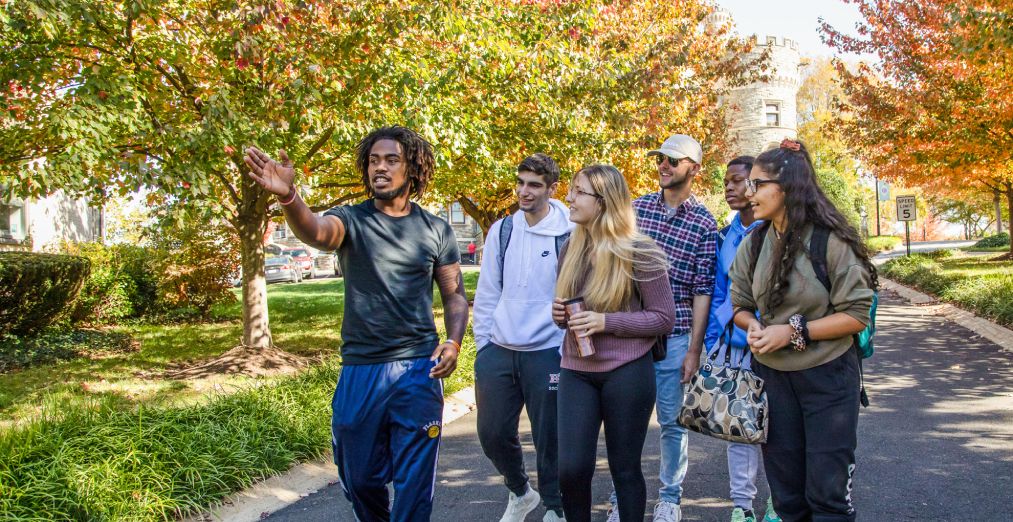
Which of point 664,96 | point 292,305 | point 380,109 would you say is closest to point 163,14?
point 380,109

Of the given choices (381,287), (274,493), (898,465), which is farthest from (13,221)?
(898,465)

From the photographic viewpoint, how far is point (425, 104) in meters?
8.32

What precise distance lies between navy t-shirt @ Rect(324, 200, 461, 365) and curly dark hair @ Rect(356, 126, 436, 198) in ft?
0.69

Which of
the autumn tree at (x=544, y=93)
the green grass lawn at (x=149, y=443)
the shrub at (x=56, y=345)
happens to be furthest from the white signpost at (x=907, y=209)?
the shrub at (x=56, y=345)

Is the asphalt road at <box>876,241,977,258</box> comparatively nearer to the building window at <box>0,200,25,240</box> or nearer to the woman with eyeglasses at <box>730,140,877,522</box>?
the building window at <box>0,200,25,240</box>

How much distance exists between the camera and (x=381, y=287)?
131 inches

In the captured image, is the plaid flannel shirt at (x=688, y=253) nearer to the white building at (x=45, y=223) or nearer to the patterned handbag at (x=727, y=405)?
the patterned handbag at (x=727, y=405)

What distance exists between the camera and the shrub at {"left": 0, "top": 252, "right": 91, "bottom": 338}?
11.5m

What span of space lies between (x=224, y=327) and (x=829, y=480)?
44.5 feet

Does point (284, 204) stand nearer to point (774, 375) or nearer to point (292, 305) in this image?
point (774, 375)

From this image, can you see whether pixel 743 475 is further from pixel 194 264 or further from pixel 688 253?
pixel 194 264

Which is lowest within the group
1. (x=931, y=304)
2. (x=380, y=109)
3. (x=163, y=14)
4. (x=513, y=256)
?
(x=931, y=304)

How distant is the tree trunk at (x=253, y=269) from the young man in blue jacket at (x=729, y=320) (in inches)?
286

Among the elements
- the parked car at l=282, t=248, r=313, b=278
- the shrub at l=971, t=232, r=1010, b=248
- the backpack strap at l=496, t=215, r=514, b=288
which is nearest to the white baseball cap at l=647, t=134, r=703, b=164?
the backpack strap at l=496, t=215, r=514, b=288
